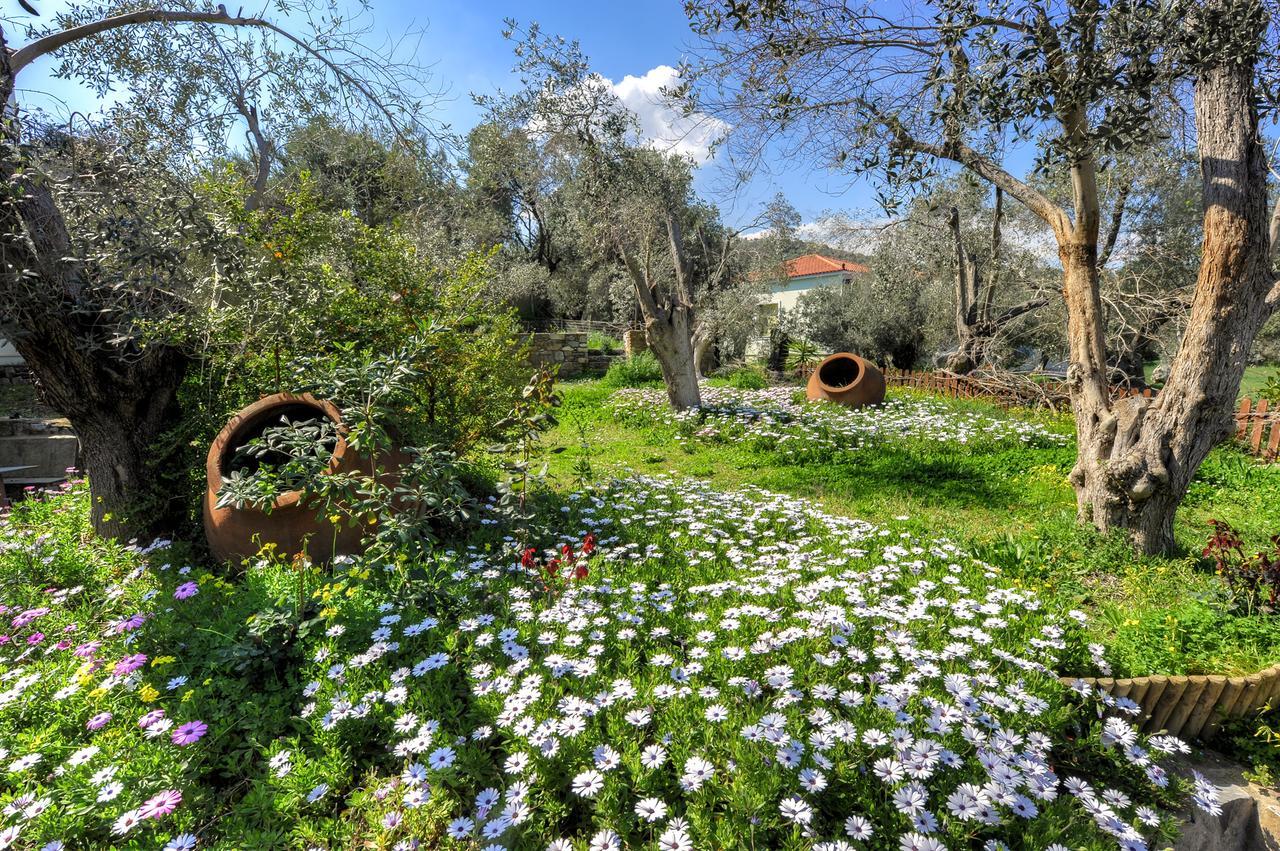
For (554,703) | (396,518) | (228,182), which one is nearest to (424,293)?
(228,182)

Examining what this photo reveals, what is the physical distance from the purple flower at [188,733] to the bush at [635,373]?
12.7 m

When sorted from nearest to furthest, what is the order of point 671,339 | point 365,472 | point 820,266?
point 365,472
point 671,339
point 820,266

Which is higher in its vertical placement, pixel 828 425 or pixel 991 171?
pixel 991 171

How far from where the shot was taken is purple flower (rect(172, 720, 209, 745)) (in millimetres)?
2016

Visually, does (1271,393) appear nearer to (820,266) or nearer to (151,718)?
(151,718)

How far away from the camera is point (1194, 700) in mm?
2803

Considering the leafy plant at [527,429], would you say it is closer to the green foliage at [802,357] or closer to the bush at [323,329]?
the bush at [323,329]

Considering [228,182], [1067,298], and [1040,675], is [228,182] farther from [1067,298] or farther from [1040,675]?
[1067,298]

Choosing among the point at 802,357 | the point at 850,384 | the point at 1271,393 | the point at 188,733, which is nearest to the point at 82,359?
the point at 188,733

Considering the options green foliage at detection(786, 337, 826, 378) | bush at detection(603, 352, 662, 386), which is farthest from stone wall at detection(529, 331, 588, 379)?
green foliage at detection(786, 337, 826, 378)

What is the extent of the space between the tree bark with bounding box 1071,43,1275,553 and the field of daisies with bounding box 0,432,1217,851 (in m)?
1.79

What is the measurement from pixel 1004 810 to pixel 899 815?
0.35 metres

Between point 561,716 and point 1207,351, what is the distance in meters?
4.88

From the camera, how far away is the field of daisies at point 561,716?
185 centimetres
